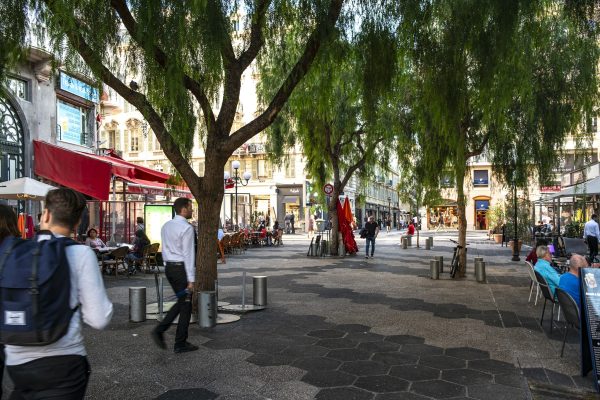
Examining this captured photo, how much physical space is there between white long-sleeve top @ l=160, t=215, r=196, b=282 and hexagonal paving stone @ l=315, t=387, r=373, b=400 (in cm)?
208

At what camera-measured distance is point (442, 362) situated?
557 centimetres

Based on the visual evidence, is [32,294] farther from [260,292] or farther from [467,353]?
[260,292]

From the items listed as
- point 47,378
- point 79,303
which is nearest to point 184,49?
point 79,303

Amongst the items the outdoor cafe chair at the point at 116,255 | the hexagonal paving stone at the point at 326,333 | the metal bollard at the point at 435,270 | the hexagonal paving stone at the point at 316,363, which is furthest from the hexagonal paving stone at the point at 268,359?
the outdoor cafe chair at the point at 116,255

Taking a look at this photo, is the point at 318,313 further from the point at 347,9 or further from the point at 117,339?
the point at 347,9

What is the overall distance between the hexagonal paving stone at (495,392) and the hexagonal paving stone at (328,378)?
1.10 meters

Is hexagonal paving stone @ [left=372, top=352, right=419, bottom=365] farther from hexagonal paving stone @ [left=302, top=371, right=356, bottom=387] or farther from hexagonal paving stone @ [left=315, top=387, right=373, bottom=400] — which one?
hexagonal paving stone @ [left=315, top=387, right=373, bottom=400]

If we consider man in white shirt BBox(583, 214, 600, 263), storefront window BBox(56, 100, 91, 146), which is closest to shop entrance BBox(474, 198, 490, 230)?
man in white shirt BBox(583, 214, 600, 263)

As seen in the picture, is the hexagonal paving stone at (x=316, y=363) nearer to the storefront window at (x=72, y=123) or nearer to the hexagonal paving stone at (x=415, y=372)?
the hexagonal paving stone at (x=415, y=372)

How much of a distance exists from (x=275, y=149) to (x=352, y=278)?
8077mm

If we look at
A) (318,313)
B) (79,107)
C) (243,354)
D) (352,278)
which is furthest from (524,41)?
(79,107)

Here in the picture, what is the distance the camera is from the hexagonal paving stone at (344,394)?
449cm

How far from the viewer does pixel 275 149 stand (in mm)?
19844

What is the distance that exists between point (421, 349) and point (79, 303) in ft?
15.3
